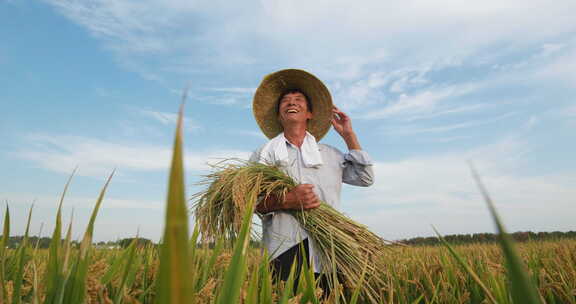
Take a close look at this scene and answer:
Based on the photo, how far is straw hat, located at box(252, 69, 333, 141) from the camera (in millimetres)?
3793

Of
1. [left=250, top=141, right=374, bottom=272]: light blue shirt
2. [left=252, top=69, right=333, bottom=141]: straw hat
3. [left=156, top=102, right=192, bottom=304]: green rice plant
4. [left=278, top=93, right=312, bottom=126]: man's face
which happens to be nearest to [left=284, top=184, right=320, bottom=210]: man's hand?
[left=250, top=141, right=374, bottom=272]: light blue shirt

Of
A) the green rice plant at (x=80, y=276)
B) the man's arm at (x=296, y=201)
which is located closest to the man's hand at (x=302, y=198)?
the man's arm at (x=296, y=201)

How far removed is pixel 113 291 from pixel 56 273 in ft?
1.41

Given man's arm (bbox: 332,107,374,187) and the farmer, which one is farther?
man's arm (bbox: 332,107,374,187)

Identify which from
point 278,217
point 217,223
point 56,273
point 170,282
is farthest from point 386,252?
point 170,282

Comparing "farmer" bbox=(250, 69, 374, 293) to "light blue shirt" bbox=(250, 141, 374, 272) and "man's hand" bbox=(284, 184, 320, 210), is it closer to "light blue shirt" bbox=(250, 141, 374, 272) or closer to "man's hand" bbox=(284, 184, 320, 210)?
"light blue shirt" bbox=(250, 141, 374, 272)

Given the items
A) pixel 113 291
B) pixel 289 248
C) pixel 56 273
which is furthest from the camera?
pixel 289 248

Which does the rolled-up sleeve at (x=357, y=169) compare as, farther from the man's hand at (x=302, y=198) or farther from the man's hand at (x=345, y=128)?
the man's hand at (x=302, y=198)

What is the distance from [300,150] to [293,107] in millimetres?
403

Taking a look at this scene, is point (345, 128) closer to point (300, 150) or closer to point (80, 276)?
point (300, 150)

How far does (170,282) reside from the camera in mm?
249

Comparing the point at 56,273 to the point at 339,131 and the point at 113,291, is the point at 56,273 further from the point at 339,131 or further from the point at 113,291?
the point at 339,131

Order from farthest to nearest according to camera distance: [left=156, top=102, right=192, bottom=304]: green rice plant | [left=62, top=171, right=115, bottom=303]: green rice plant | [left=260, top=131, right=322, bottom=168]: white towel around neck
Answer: [left=260, top=131, right=322, bottom=168]: white towel around neck
[left=62, top=171, right=115, bottom=303]: green rice plant
[left=156, top=102, right=192, bottom=304]: green rice plant

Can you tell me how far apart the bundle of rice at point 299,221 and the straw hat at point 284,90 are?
1.39 metres
